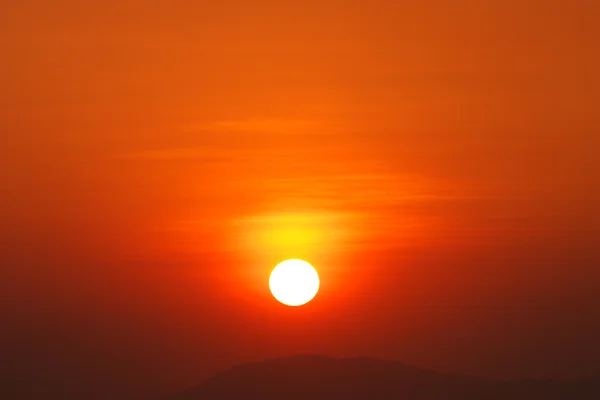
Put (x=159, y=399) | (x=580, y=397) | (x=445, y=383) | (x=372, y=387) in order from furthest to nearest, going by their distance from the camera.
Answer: (x=372, y=387) → (x=445, y=383) → (x=580, y=397) → (x=159, y=399)

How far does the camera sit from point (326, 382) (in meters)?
85.8

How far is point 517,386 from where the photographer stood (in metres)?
67.5

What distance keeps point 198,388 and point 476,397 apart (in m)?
19.5

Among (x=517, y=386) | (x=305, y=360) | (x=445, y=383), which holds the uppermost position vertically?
(x=305, y=360)

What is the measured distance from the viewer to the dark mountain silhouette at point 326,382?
79125mm

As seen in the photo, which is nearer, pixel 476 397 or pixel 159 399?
pixel 159 399

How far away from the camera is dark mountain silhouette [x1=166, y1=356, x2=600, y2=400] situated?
79125 mm

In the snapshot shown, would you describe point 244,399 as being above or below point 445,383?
above

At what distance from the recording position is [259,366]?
8319cm

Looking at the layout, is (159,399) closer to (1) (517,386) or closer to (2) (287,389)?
(1) (517,386)

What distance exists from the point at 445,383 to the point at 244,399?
18914 millimetres

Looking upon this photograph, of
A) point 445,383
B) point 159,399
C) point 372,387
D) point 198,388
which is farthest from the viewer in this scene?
point 372,387

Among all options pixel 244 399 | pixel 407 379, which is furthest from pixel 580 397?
pixel 244 399

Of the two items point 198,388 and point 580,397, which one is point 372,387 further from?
point 580,397
